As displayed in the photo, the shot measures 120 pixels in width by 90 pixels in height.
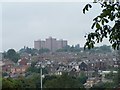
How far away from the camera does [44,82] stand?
Result: 2.51 m

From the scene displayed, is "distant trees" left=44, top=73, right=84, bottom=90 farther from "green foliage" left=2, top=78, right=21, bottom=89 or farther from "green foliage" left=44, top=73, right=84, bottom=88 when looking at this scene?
"green foliage" left=2, top=78, right=21, bottom=89

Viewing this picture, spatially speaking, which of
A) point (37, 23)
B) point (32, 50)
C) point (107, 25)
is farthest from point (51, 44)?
point (107, 25)

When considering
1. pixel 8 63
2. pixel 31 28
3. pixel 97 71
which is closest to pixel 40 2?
pixel 31 28

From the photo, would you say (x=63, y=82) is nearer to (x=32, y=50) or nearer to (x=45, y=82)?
(x=45, y=82)

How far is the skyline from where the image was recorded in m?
2.46

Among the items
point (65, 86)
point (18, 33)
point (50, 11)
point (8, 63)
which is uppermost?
point (50, 11)

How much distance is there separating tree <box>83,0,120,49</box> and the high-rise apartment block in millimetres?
1527

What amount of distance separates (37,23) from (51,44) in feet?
1.15

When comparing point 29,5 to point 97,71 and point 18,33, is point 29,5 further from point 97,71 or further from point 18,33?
point 97,71

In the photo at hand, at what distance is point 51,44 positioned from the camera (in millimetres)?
2420

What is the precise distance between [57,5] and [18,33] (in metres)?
0.51

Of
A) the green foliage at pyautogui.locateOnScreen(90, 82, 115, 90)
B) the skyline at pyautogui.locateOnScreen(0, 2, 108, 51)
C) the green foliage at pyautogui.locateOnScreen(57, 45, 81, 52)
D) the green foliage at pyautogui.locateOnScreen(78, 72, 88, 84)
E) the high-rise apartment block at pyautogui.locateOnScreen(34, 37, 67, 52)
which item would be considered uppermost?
the skyline at pyautogui.locateOnScreen(0, 2, 108, 51)

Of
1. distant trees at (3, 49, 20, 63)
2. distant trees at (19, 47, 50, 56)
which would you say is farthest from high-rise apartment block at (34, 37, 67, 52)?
distant trees at (3, 49, 20, 63)

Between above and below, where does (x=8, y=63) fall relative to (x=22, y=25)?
below
